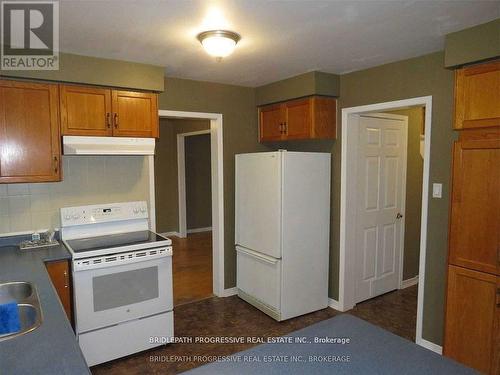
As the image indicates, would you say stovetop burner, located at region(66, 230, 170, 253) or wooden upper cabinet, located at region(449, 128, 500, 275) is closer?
wooden upper cabinet, located at region(449, 128, 500, 275)

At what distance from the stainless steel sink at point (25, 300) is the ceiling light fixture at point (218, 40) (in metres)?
1.77

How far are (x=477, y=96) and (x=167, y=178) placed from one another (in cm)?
573

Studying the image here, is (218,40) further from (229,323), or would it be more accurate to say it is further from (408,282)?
(408,282)

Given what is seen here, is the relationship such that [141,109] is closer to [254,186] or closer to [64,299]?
[254,186]

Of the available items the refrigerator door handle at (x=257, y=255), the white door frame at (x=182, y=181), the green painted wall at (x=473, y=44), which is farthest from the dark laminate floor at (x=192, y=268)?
the green painted wall at (x=473, y=44)

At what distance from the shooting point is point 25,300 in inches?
72.2

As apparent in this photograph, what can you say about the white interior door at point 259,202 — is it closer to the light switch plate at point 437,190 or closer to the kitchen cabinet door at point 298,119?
the kitchen cabinet door at point 298,119

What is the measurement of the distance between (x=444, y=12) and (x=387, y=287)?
3050 mm

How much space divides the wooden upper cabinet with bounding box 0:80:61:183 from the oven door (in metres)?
0.80

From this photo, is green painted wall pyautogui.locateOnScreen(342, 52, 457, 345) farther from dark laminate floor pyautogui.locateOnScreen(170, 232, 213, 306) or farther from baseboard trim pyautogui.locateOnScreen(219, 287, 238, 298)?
dark laminate floor pyautogui.locateOnScreen(170, 232, 213, 306)

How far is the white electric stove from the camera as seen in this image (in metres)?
2.59

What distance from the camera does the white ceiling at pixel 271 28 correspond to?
195 cm

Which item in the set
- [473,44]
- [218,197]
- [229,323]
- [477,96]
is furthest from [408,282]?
[473,44]

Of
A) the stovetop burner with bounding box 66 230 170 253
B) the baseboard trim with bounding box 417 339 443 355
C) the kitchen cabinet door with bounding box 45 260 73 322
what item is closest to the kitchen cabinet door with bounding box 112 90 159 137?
the stovetop burner with bounding box 66 230 170 253
